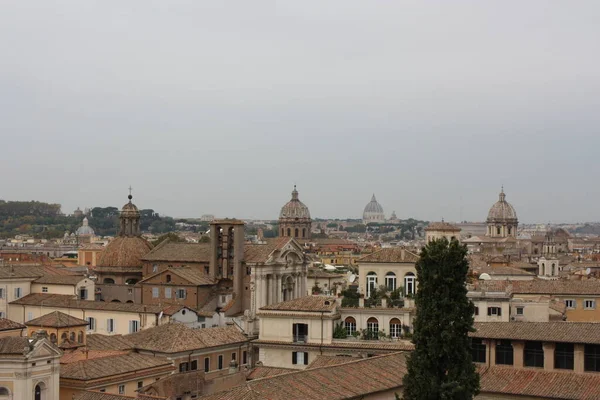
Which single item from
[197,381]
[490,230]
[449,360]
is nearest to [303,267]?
[197,381]

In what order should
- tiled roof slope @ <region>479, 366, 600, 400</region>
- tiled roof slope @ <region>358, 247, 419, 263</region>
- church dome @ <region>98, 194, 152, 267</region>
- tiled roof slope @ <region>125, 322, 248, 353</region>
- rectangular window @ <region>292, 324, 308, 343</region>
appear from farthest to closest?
church dome @ <region>98, 194, 152, 267</region> → tiled roof slope @ <region>358, 247, 419, 263</region> → rectangular window @ <region>292, 324, 308, 343</region> → tiled roof slope @ <region>125, 322, 248, 353</region> → tiled roof slope @ <region>479, 366, 600, 400</region>

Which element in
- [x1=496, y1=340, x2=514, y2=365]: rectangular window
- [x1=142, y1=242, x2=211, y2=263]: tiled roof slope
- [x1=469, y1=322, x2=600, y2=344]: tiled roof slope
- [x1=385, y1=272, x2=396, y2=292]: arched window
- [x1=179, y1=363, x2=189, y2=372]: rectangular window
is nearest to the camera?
[x1=469, y1=322, x2=600, y2=344]: tiled roof slope

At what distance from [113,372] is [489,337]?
42.8ft

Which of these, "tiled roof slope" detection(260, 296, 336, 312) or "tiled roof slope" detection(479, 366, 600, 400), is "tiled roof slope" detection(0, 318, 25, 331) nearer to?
"tiled roof slope" detection(260, 296, 336, 312)

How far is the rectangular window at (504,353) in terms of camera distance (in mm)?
32781

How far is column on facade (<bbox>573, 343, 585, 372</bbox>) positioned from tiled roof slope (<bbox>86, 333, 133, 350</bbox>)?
59.9 ft

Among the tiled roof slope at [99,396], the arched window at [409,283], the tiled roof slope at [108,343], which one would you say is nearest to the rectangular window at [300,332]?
the tiled roof slope at [108,343]

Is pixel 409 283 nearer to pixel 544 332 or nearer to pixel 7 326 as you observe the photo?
pixel 544 332

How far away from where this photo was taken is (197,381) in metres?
33.9

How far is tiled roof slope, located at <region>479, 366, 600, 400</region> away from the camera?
98.4ft

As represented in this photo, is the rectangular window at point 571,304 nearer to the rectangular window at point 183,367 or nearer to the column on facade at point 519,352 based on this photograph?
the column on facade at point 519,352

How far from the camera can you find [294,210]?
143250mm


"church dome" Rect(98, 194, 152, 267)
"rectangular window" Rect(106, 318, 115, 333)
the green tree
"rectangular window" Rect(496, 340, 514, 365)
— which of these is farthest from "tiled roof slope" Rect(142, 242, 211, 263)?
the green tree

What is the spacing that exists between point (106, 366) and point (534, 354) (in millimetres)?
14820
